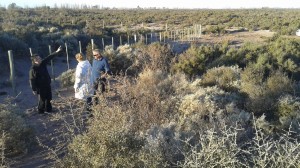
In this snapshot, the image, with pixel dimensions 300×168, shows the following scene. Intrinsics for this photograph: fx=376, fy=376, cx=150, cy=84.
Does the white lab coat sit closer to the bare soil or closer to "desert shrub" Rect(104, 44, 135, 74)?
the bare soil

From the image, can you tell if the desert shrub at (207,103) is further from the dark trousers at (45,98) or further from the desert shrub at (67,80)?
the desert shrub at (67,80)

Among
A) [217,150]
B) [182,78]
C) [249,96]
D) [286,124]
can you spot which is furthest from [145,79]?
[217,150]

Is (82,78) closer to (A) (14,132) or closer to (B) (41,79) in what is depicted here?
(B) (41,79)

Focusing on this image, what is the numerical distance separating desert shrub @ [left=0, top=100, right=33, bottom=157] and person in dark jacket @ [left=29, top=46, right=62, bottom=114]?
1.48 meters

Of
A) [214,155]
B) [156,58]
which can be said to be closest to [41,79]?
[214,155]

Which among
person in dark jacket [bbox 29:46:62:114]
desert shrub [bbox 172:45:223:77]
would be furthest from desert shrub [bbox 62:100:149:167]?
desert shrub [bbox 172:45:223:77]

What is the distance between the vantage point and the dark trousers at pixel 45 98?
8963mm

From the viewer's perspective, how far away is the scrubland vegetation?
4.25 meters

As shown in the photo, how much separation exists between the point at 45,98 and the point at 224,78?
5160 millimetres

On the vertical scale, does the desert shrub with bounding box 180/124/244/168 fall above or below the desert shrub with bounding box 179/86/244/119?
above

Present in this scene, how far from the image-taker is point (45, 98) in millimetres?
9141

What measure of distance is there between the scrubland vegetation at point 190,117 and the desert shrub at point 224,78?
1.2 inches

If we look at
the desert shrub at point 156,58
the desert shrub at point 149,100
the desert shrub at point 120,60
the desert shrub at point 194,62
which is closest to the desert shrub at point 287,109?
the desert shrub at point 149,100

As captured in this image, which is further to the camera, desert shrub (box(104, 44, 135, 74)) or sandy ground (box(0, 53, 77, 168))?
desert shrub (box(104, 44, 135, 74))
